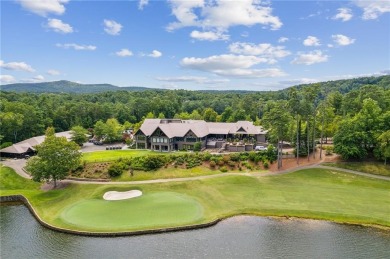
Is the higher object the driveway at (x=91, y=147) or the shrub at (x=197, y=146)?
the shrub at (x=197, y=146)

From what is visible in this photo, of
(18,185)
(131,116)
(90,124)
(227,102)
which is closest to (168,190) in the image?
(18,185)

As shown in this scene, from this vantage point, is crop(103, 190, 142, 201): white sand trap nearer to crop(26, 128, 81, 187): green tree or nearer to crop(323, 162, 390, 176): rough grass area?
crop(26, 128, 81, 187): green tree

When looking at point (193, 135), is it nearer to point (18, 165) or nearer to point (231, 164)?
point (231, 164)

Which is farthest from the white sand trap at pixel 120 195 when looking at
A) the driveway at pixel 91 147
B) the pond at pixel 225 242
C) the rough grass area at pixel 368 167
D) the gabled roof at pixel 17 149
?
the rough grass area at pixel 368 167

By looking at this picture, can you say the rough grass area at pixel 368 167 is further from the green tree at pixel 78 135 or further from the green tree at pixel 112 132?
the green tree at pixel 78 135

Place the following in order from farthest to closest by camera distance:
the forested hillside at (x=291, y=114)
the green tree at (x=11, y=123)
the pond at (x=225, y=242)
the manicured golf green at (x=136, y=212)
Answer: the green tree at (x=11, y=123) < the forested hillside at (x=291, y=114) < the manicured golf green at (x=136, y=212) < the pond at (x=225, y=242)
